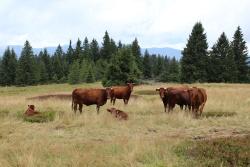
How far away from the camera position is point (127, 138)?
13.8 m

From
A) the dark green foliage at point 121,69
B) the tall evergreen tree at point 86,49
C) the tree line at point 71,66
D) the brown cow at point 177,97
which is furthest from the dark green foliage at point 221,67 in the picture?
the brown cow at point 177,97

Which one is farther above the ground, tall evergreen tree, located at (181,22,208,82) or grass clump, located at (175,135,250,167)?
tall evergreen tree, located at (181,22,208,82)

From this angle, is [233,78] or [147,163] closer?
[147,163]

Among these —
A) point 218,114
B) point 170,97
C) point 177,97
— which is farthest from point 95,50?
point 218,114

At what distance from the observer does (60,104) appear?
2459 cm

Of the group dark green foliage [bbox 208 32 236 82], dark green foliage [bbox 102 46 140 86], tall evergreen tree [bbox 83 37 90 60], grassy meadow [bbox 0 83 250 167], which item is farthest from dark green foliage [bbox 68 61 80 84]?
grassy meadow [bbox 0 83 250 167]

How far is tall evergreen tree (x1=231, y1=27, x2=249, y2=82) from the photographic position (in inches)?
2842

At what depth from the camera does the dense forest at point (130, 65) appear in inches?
2094

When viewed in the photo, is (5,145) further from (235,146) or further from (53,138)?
(235,146)

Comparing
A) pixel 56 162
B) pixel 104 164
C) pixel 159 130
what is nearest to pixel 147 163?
pixel 104 164

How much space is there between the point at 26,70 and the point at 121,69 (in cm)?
4773

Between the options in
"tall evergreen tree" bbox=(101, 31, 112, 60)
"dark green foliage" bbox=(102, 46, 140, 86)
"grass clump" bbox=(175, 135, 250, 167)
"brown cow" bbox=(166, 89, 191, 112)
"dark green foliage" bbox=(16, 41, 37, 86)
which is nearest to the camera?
"grass clump" bbox=(175, 135, 250, 167)

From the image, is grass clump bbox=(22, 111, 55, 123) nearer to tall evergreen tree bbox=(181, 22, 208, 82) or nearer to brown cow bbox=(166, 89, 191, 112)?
brown cow bbox=(166, 89, 191, 112)

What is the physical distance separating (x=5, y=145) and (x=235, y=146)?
20.9 ft
